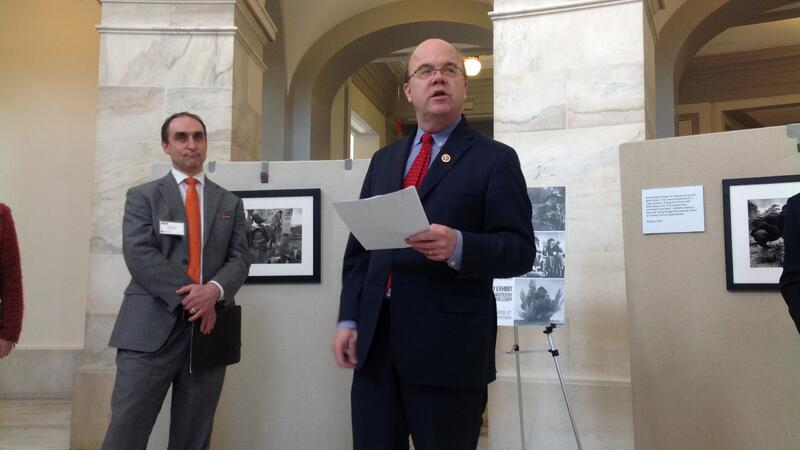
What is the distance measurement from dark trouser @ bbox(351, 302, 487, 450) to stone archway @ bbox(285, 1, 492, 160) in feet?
22.3

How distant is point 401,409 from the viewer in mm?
1976

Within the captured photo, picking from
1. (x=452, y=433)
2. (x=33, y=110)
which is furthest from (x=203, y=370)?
(x=33, y=110)

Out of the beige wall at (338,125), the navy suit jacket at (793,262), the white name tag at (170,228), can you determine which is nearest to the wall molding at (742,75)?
the beige wall at (338,125)

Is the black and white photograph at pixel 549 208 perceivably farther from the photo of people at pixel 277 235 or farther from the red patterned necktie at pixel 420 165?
the red patterned necktie at pixel 420 165

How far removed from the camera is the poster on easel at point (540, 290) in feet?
12.8

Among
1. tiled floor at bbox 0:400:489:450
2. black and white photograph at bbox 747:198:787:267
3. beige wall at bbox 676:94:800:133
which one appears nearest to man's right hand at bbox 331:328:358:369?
black and white photograph at bbox 747:198:787:267

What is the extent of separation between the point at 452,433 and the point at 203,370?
1651 mm

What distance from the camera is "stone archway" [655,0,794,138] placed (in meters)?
7.46

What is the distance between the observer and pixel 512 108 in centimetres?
474

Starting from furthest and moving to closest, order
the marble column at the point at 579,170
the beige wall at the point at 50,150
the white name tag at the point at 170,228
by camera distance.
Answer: the beige wall at the point at 50,150
the marble column at the point at 579,170
the white name tag at the point at 170,228

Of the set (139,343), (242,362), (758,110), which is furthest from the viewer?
(758,110)

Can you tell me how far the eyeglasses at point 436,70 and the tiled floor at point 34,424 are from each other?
14.1 feet

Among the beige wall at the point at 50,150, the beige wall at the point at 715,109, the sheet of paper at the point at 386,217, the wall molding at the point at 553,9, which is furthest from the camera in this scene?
the beige wall at the point at 715,109

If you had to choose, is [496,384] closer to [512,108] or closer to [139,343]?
[512,108]
